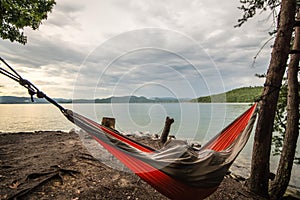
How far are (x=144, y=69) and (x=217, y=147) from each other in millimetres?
2759

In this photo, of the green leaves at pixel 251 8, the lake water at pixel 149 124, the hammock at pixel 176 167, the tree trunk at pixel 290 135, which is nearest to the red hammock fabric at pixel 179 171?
the hammock at pixel 176 167

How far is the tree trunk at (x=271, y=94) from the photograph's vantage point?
189 cm

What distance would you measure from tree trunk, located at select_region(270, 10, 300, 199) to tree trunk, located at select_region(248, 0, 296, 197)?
11.5 inches

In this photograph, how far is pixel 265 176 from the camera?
2037 mm

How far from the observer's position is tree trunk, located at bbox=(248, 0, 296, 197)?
1.89 m

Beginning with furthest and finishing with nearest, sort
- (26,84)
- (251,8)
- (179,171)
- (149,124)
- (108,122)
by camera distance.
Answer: (149,124)
(108,122)
(251,8)
(26,84)
(179,171)

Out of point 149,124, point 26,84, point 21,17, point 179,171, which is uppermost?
point 21,17

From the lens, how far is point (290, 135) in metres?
2.13

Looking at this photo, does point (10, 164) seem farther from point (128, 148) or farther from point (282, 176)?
point (282, 176)

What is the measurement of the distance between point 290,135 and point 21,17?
14.0ft

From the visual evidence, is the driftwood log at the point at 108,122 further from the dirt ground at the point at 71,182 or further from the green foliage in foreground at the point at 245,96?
the green foliage in foreground at the point at 245,96

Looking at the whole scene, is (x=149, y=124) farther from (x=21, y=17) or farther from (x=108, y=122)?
(x=21, y=17)

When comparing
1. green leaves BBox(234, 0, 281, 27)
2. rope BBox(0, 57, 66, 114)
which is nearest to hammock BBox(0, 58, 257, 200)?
rope BBox(0, 57, 66, 114)

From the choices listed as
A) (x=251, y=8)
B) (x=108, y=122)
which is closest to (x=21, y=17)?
(x=108, y=122)
